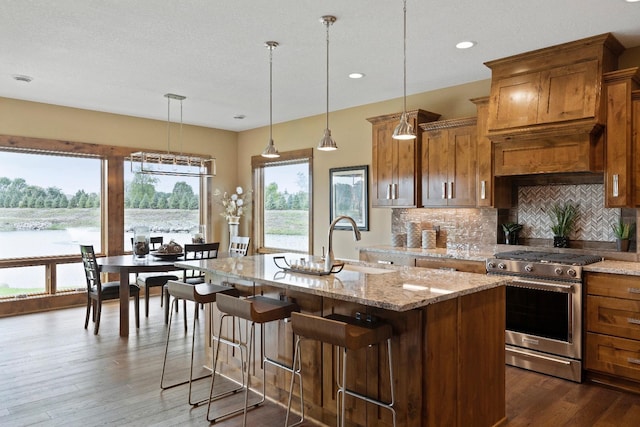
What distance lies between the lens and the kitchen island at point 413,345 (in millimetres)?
2264

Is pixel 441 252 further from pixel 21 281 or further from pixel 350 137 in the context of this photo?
pixel 21 281

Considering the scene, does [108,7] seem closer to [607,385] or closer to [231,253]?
[231,253]

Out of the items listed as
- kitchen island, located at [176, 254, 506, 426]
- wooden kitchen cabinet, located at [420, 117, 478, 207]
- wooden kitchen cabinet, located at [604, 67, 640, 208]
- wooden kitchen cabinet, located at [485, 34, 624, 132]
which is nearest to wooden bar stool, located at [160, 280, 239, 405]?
kitchen island, located at [176, 254, 506, 426]

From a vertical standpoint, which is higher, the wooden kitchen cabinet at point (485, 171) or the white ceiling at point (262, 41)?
the white ceiling at point (262, 41)

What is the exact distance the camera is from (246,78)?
4660mm

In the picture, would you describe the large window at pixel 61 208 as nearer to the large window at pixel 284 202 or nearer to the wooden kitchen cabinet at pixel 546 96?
the large window at pixel 284 202

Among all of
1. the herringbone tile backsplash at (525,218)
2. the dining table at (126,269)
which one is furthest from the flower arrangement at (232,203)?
the herringbone tile backsplash at (525,218)

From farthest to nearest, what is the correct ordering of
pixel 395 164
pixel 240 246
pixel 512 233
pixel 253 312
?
pixel 240 246
pixel 395 164
pixel 512 233
pixel 253 312

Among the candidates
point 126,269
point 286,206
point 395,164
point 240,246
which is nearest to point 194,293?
point 126,269

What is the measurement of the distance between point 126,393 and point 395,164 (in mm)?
3451

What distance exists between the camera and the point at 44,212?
596 centimetres

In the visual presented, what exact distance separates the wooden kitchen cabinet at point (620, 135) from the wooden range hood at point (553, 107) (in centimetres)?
9

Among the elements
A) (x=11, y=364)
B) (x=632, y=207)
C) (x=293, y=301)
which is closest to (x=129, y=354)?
(x=11, y=364)

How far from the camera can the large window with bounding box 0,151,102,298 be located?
5.65m
